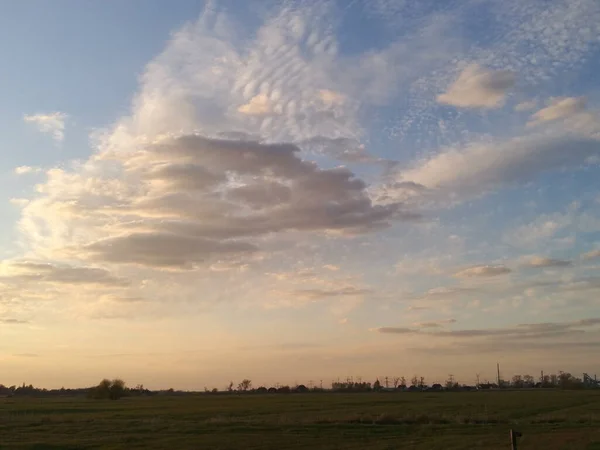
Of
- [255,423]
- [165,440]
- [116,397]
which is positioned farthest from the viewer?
[116,397]

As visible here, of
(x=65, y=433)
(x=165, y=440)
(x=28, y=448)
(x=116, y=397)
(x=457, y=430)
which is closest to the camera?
(x=28, y=448)

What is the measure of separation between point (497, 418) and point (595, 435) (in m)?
19.9

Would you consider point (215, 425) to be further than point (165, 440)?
Yes

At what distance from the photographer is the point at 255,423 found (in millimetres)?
49875

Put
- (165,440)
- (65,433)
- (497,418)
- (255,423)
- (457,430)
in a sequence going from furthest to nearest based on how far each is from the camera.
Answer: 1. (497,418)
2. (255,423)
3. (65,433)
4. (457,430)
5. (165,440)

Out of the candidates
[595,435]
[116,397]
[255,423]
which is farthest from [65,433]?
[116,397]

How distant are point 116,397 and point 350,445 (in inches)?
5159

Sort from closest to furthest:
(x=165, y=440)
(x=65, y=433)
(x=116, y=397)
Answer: (x=165, y=440)
(x=65, y=433)
(x=116, y=397)

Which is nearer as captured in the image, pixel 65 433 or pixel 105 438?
pixel 105 438

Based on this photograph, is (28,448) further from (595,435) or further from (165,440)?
(595,435)

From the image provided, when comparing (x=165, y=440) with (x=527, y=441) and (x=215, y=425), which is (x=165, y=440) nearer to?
(x=215, y=425)

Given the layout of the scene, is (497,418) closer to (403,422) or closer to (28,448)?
(403,422)

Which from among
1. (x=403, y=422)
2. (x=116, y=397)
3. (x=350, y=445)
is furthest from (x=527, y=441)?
(x=116, y=397)

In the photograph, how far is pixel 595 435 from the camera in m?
35.6
